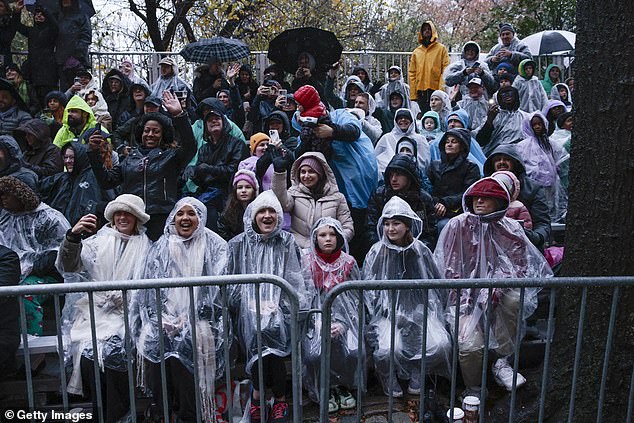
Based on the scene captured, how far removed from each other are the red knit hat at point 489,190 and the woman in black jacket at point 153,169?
2603 millimetres

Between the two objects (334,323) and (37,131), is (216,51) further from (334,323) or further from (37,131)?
(334,323)

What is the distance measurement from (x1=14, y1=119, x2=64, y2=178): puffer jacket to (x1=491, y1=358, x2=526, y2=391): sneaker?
5.24m

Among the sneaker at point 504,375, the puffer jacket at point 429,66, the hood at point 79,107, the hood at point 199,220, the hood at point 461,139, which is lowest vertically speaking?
the sneaker at point 504,375

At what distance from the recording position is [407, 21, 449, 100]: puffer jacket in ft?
40.8

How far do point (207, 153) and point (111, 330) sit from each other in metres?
2.97

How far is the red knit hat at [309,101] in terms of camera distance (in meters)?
6.65

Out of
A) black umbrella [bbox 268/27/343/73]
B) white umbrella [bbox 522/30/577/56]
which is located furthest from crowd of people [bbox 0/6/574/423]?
white umbrella [bbox 522/30/577/56]

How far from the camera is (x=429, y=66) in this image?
12.4m

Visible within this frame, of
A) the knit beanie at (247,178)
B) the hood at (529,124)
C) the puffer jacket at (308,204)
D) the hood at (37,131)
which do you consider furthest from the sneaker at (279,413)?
the hood at (529,124)

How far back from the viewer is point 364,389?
4.94m

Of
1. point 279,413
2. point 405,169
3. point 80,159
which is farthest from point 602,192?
point 80,159

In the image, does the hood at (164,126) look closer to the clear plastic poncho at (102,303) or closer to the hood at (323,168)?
the hood at (323,168)

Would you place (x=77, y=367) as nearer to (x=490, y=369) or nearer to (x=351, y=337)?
(x=351, y=337)

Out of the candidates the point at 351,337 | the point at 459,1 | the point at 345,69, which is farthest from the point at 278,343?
the point at 459,1
